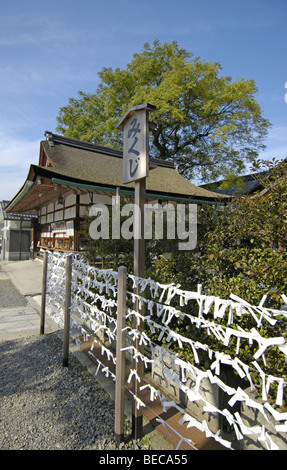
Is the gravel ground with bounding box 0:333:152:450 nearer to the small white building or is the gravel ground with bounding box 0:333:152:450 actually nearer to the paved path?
the paved path

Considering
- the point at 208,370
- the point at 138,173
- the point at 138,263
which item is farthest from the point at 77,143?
the point at 208,370

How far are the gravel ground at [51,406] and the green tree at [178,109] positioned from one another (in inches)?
532

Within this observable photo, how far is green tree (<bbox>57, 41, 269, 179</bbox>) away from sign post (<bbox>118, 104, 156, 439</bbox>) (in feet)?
42.4

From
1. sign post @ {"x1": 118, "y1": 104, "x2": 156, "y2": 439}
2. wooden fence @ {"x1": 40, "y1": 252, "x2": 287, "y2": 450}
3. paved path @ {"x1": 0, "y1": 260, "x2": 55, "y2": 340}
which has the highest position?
sign post @ {"x1": 118, "y1": 104, "x2": 156, "y2": 439}

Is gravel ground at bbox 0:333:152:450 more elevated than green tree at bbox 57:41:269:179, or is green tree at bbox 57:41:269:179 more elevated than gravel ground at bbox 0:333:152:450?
green tree at bbox 57:41:269:179

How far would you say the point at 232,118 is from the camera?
1688cm

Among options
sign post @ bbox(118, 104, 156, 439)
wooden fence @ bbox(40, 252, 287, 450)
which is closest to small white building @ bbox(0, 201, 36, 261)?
wooden fence @ bbox(40, 252, 287, 450)

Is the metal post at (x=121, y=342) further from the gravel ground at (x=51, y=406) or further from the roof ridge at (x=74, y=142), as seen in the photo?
the roof ridge at (x=74, y=142)

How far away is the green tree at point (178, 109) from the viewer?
15.7 metres

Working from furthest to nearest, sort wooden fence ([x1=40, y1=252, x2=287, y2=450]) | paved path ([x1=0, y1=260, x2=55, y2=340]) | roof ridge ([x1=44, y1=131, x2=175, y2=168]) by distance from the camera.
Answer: roof ridge ([x1=44, y1=131, x2=175, y2=168]) < paved path ([x1=0, y1=260, x2=55, y2=340]) < wooden fence ([x1=40, y1=252, x2=287, y2=450])

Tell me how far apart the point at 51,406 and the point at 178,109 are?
1690cm

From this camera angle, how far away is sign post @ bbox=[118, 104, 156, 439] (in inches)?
81.4

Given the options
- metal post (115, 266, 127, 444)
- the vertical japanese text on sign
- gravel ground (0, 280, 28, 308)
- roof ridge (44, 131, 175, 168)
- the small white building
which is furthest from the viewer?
the small white building
